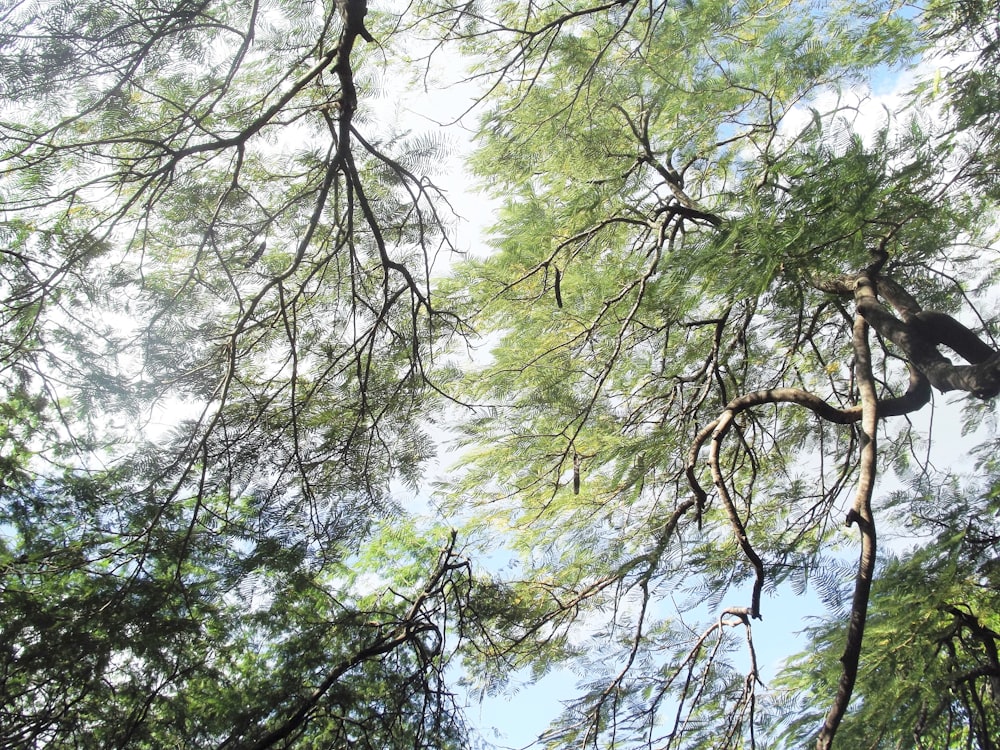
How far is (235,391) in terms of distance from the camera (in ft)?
9.34

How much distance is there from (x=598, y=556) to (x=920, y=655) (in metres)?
1.44

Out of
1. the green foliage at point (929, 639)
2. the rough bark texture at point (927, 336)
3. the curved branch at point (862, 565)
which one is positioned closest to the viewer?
the curved branch at point (862, 565)

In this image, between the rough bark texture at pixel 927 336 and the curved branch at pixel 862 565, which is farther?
the rough bark texture at pixel 927 336

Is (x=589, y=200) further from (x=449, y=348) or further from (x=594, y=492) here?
(x=594, y=492)

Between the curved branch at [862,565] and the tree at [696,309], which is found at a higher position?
the tree at [696,309]

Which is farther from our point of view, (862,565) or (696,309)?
(696,309)

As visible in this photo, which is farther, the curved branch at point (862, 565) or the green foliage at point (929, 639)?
the green foliage at point (929, 639)

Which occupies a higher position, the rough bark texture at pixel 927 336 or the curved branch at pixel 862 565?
the rough bark texture at pixel 927 336

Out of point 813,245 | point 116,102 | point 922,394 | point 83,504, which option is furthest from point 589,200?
point 83,504

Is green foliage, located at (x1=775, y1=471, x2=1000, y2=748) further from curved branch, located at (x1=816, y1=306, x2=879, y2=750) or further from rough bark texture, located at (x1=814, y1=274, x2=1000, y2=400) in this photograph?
curved branch, located at (x1=816, y1=306, x2=879, y2=750)

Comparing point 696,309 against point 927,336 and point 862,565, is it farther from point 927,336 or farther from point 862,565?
point 862,565

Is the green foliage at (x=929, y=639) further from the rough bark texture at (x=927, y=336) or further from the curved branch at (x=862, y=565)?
the curved branch at (x=862, y=565)

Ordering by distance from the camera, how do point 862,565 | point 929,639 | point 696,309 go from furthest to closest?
point 696,309, point 929,639, point 862,565

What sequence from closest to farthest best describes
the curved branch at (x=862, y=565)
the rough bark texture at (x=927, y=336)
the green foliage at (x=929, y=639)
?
the curved branch at (x=862, y=565)
the green foliage at (x=929, y=639)
the rough bark texture at (x=927, y=336)
